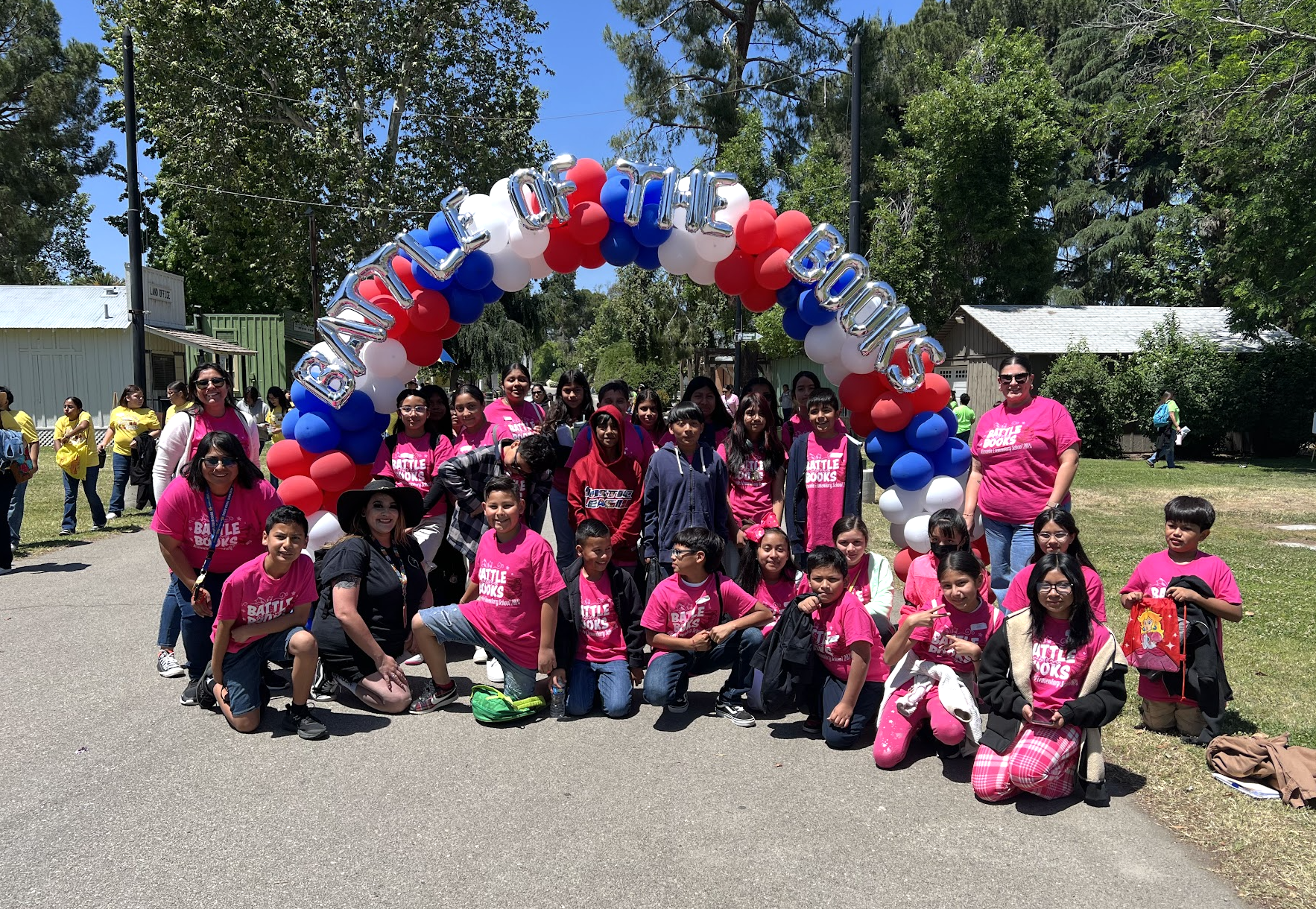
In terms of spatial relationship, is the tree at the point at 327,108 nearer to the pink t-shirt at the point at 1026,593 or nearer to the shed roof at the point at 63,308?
the shed roof at the point at 63,308

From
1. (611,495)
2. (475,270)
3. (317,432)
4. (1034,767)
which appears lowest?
(1034,767)

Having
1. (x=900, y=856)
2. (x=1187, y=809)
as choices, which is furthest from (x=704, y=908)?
(x=1187, y=809)

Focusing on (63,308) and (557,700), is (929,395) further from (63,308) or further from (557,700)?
(63,308)

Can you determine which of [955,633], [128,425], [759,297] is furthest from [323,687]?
[128,425]

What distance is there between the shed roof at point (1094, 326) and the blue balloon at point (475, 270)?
19.7 m

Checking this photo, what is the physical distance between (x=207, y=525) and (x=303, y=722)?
3.97 ft

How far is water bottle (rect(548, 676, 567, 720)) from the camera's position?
4.91 meters

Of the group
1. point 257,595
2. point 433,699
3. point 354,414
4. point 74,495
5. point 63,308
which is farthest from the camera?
point 63,308

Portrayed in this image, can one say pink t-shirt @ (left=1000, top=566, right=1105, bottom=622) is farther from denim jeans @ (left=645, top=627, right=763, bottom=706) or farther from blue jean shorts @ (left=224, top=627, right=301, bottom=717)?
blue jean shorts @ (left=224, top=627, right=301, bottom=717)

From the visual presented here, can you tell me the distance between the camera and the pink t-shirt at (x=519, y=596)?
490cm

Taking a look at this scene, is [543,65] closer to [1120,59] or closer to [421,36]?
[421,36]

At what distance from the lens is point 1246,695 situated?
196 inches

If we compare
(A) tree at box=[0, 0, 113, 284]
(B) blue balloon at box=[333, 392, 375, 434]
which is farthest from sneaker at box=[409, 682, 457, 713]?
(A) tree at box=[0, 0, 113, 284]

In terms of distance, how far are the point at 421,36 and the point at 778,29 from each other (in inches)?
530
